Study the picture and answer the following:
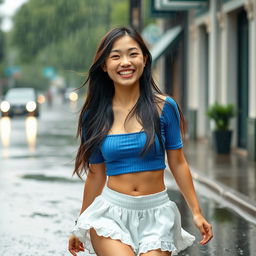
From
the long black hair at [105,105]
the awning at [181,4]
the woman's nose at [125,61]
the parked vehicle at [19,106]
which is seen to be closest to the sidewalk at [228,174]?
the awning at [181,4]

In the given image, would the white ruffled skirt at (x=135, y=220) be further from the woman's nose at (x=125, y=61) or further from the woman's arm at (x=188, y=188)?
the woman's nose at (x=125, y=61)

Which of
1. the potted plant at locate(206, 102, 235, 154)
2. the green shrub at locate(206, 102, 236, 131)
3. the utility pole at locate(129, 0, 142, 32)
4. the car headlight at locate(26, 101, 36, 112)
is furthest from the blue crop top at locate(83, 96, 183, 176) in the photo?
the car headlight at locate(26, 101, 36, 112)

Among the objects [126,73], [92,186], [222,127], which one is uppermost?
[126,73]

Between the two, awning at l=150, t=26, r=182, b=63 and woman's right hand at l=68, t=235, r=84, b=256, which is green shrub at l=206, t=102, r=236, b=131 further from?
woman's right hand at l=68, t=235, r=84, b=256

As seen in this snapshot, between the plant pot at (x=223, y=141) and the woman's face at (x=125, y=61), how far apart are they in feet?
43.2

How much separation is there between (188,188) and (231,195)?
6230 mm

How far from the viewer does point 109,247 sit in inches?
148

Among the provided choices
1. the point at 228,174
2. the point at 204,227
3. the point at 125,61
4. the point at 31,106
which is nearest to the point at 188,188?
the point at 204,227

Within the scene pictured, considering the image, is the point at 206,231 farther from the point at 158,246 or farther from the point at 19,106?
the point at 19,106

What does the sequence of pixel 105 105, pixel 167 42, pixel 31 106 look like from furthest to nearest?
pixel 31 106 → pixel 167 42 → pixel 105 105

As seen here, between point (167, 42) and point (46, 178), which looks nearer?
point (46, 178)

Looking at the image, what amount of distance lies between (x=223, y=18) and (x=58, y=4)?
45.6 m

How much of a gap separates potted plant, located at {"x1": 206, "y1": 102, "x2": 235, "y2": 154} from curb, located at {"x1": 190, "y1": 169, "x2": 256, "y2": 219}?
14.6 ft

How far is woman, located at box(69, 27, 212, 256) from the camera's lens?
151 inches
